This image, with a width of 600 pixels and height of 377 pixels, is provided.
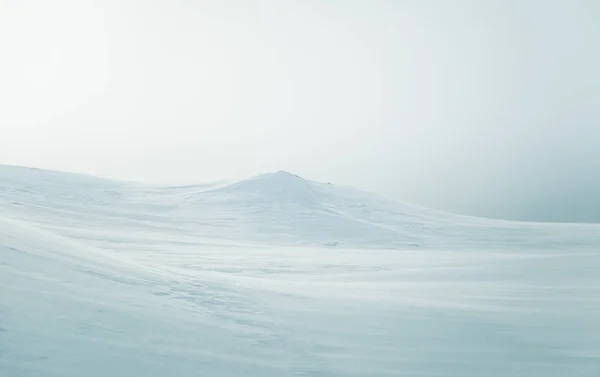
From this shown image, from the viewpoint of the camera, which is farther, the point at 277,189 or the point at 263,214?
the point at 277,189

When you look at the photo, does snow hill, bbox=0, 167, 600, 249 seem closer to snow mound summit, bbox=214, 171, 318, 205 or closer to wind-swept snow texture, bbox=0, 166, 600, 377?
snow mound summit, bbox=214, 171, 318, 205

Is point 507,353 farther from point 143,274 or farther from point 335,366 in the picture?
point 143,274

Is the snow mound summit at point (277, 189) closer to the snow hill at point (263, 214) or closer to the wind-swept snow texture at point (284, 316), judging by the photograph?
the snow hill at point (263, 214)

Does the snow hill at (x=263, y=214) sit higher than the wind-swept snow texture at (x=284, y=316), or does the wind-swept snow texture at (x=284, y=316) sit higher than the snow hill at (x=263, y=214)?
the snow hill at (x=263, y=214)

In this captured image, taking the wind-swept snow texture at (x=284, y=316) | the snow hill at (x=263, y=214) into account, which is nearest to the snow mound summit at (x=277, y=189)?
the snow hill at (x=263, y=214)

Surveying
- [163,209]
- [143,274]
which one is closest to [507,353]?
[143,274]

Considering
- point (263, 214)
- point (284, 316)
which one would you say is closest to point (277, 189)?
point (263, 214)

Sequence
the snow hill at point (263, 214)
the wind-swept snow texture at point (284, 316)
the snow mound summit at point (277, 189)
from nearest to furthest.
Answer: the wind-swept snow texture at point (284, 316), the snow hill at point (263, 214), the snow mound summit at point (277, 189)

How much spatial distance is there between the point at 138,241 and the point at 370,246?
6.31 metres

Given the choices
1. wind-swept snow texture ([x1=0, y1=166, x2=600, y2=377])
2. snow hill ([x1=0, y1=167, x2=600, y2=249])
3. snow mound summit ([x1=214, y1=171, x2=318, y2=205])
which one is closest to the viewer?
wind-swept snow texture ([x1=0, y1=166, x2=600, y2=377])

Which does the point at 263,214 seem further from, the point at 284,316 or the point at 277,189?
the point at 284,316

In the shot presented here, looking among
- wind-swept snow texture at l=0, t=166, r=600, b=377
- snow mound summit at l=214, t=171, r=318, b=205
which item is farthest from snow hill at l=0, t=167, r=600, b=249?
wind-swept snow texture at l=0, t=166, r=600, b=377

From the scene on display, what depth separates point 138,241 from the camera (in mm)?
11031

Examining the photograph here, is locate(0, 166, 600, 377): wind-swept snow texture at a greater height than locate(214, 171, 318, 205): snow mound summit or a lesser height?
lesser
